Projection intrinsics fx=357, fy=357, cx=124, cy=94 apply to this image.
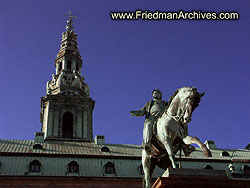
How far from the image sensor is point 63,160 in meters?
36.5

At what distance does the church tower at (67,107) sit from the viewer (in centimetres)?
4650

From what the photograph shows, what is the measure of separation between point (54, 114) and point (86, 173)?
14952 mm

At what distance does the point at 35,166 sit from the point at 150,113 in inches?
1013

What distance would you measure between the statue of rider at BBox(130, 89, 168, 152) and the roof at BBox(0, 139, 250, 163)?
2615 centimetres

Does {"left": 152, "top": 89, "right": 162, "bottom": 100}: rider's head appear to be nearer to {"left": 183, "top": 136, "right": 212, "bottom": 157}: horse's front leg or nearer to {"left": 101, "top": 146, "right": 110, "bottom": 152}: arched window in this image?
{"left": 183, "top": 136, "right": 212, "bottom": 157}: horse's front leg

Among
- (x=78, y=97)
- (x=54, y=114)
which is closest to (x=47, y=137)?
(x=54, y=114)

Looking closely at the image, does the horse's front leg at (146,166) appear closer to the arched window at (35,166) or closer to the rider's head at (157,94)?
the rider's head at (157,94)

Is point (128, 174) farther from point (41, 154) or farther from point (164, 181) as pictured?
point (164, 181)

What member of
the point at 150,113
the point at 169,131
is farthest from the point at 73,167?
the point at 169,131

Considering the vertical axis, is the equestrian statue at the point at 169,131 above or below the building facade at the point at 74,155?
below

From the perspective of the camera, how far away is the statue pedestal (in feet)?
28.8

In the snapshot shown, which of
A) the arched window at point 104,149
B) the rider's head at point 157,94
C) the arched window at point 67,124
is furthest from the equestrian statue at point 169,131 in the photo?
the arched window at point 67,124

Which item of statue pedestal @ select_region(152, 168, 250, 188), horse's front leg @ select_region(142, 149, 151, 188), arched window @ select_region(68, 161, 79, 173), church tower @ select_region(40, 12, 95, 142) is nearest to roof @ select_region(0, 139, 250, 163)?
arched window @ select_region(68, 161, 79, 173)

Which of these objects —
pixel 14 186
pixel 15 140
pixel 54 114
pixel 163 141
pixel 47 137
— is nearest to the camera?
pixel 163 141
